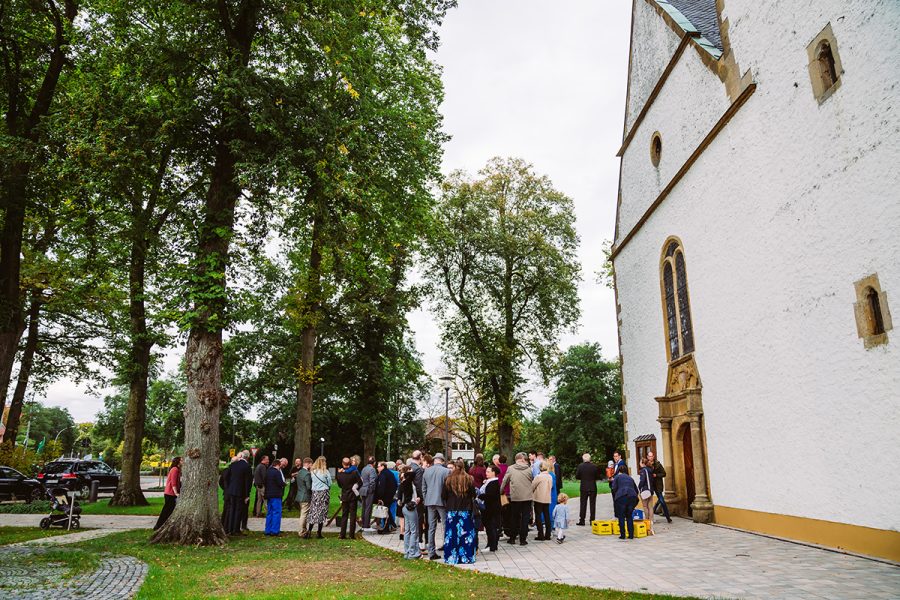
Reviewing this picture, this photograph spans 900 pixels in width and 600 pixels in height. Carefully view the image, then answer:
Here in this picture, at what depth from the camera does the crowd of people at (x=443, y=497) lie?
9.93 meters

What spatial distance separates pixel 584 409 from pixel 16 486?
42380 mm

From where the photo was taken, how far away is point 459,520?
31.9 ft

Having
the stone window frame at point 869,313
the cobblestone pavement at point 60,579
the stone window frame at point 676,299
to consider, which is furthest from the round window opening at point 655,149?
the cobblestone pavement at point 60,579

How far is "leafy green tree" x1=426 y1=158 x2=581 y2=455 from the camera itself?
31.8 m

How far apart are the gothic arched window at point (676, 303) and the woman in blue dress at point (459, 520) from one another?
812 centimetres

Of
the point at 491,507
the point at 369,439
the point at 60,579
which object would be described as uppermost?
the point at 369,439

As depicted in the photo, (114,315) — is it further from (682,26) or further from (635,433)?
(682,26)

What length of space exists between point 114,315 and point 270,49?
16.3 m

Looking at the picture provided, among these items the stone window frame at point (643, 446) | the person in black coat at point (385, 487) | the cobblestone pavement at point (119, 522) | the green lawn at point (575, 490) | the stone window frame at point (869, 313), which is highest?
the stone window frame at point (869, 313)

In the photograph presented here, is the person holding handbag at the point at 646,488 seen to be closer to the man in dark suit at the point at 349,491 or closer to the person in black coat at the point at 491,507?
the person in black coat at the point at 491,507

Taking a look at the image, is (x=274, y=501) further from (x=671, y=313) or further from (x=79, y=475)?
(x=79, y=475)

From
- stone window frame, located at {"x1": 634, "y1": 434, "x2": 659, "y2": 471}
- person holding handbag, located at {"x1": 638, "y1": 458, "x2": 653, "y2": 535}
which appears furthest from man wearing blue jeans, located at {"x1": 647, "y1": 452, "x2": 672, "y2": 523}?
stone window frame, located at {"x1": 634, "y1": 434, "x2": 659, "y2": 471}

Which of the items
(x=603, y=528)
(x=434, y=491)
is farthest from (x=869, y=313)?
(x=434, y=491)

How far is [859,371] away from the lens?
8672 mm
